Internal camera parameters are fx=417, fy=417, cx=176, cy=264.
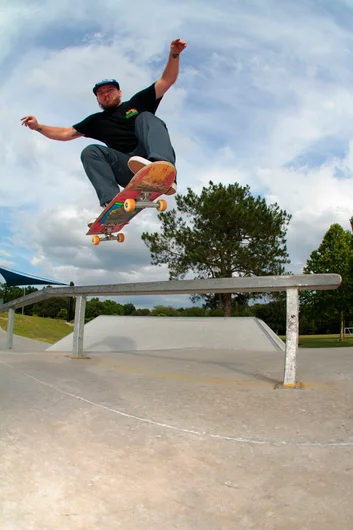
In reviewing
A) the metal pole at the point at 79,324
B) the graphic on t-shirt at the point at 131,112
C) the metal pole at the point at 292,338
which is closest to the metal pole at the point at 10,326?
the metal pole at the point at 79,324

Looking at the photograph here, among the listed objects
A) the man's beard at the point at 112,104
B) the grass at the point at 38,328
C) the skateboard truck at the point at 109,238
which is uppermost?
the man's beard at the point at 112,104

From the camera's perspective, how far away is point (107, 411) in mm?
2539

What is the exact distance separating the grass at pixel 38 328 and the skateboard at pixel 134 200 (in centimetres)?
1368

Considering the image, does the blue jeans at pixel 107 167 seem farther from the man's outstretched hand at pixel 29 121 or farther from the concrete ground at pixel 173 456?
the concrete ground at pixel 173 456

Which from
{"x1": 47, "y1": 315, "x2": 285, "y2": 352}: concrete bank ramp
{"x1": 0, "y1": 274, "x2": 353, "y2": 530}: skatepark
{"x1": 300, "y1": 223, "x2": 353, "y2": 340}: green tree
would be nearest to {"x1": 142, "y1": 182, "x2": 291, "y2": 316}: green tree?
{"x1": 300, "y1": 223, "x2": 353, "y2": 340}: green tree

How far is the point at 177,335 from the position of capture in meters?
10.1

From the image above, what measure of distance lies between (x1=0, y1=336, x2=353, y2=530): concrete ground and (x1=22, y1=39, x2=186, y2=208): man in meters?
2.46

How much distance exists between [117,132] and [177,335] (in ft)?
20.5

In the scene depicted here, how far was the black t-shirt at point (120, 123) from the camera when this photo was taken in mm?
4617

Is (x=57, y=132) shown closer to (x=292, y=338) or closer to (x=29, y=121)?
(x=29, y=121)

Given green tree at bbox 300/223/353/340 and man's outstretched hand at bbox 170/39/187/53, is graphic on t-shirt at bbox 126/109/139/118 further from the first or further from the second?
green tree at bbox 300/223/353/340

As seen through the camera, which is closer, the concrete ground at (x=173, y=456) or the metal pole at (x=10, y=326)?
the concrete ground at (x=173, y=456)

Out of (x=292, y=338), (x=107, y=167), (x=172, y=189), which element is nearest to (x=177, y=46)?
(x=172, y=189)

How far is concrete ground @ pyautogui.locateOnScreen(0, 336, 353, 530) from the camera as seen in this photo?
156cm
